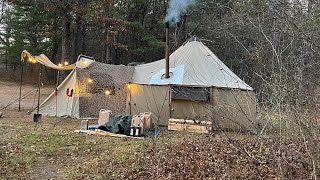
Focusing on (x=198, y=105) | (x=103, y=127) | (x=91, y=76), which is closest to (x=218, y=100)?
(x=198, y=105)

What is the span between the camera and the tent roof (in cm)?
938

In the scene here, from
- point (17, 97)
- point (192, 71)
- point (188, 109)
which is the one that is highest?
point (192, 71)

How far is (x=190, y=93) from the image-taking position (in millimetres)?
9164

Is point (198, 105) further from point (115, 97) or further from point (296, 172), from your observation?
point (296, 172)

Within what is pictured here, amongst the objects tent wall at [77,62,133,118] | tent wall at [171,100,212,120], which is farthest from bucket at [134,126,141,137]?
tent wall at [77,62,133,118]

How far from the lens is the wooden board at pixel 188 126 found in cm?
847

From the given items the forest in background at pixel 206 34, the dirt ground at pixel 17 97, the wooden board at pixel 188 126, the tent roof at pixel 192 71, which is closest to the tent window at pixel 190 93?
the tent roof at pixel 192 71

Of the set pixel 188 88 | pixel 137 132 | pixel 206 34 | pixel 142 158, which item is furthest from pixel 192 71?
pixel 206 34

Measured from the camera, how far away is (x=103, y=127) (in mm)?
8062

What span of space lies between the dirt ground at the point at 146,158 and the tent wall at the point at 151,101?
6.45 ft

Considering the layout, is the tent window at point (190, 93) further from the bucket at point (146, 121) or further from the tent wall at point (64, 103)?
the tent wall at point (64, 103)

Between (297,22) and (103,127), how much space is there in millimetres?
5149

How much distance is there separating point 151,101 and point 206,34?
9.58 m

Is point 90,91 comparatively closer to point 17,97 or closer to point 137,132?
point 137,132
